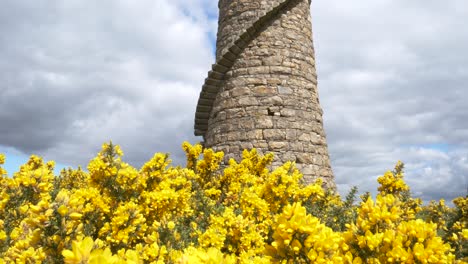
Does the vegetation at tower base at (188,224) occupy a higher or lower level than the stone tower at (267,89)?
lower

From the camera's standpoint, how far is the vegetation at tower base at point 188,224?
67.6 inches

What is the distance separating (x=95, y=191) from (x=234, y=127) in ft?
23.6

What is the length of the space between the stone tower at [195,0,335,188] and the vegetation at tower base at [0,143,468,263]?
3.58 m

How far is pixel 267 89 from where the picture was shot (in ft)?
34.2

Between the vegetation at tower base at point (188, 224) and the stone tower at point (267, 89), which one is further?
the stone tower at point (267, 89)

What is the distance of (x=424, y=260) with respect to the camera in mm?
1719

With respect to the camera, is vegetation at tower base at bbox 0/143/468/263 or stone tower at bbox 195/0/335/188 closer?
vegetation at tower base at bbox 0/143/468/263

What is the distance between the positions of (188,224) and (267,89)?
6.33 metres

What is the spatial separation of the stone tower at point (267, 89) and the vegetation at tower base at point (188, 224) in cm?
358

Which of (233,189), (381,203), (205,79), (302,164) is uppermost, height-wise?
(205,79)

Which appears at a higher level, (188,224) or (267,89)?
(267,89)

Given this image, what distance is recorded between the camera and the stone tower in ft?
33.4

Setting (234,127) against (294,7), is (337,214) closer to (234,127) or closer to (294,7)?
(234,127)

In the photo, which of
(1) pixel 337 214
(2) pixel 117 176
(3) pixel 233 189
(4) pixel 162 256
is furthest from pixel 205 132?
(4) pixel 162 256
